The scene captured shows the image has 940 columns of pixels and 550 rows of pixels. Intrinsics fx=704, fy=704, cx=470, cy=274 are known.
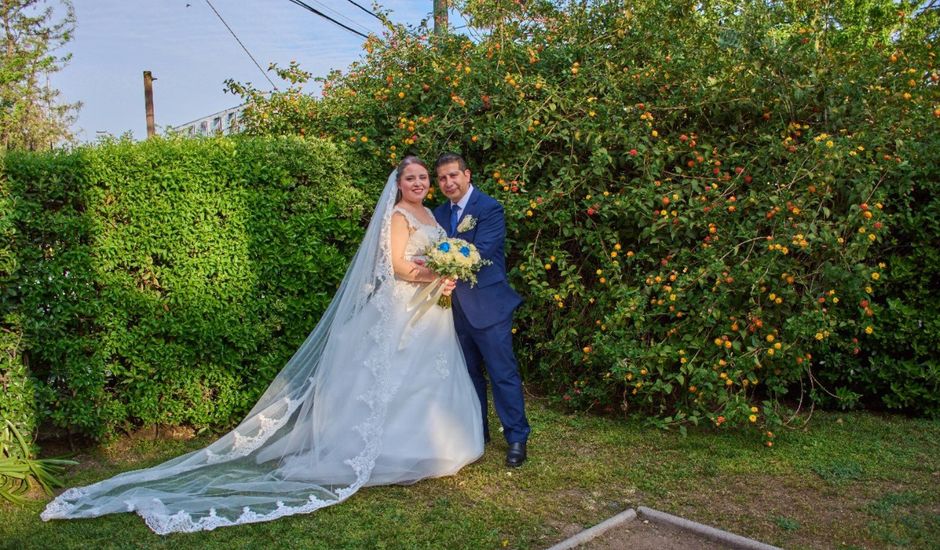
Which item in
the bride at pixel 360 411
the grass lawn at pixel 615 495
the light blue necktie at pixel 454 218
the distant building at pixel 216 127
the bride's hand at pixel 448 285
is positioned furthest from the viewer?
the distant building at pixel 216 127

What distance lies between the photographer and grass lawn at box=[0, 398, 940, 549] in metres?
3.51

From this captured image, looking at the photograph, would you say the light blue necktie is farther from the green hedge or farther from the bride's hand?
the green hedge

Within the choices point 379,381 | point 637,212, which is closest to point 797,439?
point 637,212

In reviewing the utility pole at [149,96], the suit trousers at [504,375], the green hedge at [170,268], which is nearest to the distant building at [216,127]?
the green hedge at [170,268]

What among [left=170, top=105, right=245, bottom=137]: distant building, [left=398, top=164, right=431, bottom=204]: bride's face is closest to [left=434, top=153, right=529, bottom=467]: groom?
[left=398, top=164, right=431, bottom=204]: bride's face

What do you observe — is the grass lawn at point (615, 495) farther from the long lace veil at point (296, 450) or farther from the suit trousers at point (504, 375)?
the suit trousers at point (504, 375)

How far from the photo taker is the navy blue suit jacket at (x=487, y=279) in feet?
14.9

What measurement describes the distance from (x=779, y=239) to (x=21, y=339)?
4.95 metres

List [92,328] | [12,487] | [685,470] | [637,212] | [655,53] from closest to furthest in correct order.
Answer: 1. [12,487]
2. [685,470]
3. [92,328]
4. [637,212]
5. [655,53]

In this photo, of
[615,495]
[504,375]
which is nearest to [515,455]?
[504,375]

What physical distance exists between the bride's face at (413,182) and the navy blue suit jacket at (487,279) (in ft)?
1.07

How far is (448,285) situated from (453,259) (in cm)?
28

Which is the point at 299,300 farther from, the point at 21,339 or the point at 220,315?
the point at 21,339

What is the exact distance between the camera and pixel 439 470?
14.1ft
